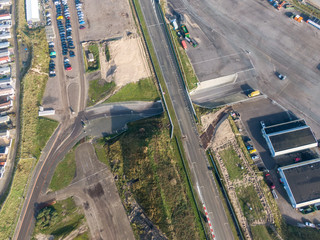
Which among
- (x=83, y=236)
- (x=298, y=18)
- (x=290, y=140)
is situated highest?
(x=298, y=18)

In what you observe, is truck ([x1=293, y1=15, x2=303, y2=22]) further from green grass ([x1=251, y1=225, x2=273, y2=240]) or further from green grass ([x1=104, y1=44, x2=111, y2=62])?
green grass ([x1=251, y1=225, x2=273, y2=240])

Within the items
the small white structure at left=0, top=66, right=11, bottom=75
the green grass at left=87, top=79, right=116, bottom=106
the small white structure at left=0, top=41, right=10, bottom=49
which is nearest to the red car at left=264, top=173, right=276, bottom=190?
the green grass at left=87, top=79, right=116, bottom=106

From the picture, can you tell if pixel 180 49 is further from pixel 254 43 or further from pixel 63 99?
pixel 63 99

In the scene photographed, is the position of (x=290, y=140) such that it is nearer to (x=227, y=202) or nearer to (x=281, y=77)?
(x=281, y=77)

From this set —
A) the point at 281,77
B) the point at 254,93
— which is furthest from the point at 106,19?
the point at 281,77

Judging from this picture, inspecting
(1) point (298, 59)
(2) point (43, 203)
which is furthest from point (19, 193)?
(1) point (298, 59)

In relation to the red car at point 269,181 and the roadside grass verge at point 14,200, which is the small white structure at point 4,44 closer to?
the roadside grass verge at point 14,200
